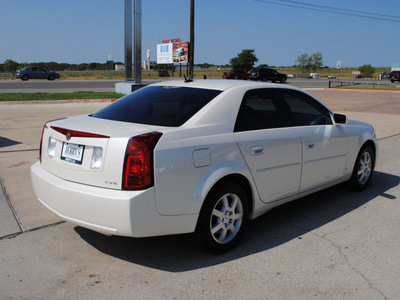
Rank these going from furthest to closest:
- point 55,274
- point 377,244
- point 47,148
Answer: point 377,244, point 47,148, point 55,274

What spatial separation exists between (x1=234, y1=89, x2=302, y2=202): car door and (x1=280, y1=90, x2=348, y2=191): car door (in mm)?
157

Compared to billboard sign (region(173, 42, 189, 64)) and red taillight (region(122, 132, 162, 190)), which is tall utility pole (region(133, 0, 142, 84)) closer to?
red taillight (region(122, 132, 162, 190))

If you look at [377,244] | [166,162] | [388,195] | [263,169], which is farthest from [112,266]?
[388,195]

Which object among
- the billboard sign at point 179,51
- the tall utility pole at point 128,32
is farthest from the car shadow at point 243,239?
the billboard sign at point 179,51

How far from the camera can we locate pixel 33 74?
40.8m

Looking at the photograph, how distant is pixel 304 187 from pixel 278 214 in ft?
1.82

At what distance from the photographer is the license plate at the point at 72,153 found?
3379 mm

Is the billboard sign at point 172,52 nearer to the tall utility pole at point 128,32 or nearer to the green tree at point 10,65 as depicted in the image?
the tall utility pole at point 128,32

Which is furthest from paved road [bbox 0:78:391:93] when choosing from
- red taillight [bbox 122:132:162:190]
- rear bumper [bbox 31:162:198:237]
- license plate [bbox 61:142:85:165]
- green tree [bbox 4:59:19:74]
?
green tree [bbox 4:59:19:74]

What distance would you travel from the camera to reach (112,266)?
351 cm

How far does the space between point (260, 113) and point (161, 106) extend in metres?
1.04

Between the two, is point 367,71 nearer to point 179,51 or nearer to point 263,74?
point 263,74

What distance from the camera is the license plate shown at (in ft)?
11.1

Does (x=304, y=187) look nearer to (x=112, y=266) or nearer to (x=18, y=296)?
(x=112, y=266)
